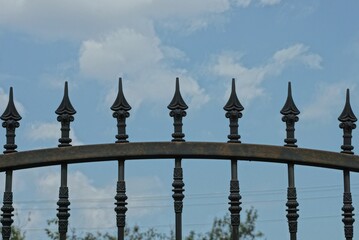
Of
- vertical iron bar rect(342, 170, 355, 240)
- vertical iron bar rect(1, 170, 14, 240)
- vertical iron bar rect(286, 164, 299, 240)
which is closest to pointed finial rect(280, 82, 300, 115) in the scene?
vertical iron bar rect(286, 164, 299, 240)

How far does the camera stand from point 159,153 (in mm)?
5492

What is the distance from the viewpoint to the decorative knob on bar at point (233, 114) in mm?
5574

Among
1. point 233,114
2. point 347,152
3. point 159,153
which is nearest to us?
point 159,153

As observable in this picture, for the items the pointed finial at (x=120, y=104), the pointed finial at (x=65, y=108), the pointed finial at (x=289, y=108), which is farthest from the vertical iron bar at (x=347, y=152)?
the pointed finial at (x=65, y=108)

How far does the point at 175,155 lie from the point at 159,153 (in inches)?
4.6

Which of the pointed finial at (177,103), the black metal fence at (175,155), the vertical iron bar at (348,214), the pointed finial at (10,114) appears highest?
the pointed finial at (177,103)

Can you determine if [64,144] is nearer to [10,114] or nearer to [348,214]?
[10,114]

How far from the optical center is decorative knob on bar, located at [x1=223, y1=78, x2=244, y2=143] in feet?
18.3

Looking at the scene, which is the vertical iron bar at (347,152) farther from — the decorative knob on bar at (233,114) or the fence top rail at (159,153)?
the decorative knob on bar at (233,114)

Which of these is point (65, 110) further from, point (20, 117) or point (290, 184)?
point (290, 184)

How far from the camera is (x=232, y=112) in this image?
5.60 meters

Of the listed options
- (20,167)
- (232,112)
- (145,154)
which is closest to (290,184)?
(232,112)

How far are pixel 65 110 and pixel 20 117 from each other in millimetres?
357

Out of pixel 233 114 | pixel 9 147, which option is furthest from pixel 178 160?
pixel 9 147
